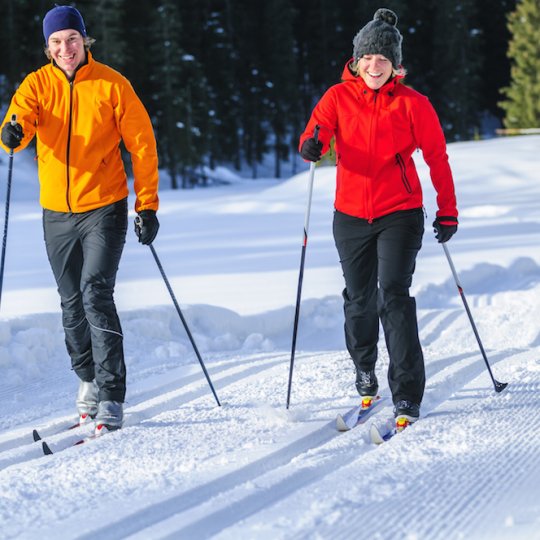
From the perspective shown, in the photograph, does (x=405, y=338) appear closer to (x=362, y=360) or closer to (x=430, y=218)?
(x=362, y=360)

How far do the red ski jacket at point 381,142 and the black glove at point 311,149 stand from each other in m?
0.04

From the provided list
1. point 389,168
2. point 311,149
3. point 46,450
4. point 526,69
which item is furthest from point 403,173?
point 526,69

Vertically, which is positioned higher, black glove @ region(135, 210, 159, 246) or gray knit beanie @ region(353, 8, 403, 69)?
gray knit beanie @ region(353, 8, 403, 69)

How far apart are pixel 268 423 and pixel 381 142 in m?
1.45

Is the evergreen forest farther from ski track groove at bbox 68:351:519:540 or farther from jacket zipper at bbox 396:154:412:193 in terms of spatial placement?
ski track groove at bbox 68:351:519:540

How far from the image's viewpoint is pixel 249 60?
43.2 meters

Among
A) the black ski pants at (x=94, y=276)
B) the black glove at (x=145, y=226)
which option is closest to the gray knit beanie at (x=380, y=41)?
the black glove at (x=145, y=226)

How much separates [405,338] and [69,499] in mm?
1738

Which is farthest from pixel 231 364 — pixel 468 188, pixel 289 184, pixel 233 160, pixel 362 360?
pixel 233 160

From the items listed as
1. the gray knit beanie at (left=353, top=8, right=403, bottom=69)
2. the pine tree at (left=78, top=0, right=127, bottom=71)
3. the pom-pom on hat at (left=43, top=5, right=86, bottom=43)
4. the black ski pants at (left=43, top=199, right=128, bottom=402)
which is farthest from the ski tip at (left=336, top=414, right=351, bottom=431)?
the pine tree at (left=78, top=0, right=127, bottom=71)

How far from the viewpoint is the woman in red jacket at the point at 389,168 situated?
13.0 ft

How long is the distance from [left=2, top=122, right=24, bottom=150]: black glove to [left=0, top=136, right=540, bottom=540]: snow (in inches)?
55.7

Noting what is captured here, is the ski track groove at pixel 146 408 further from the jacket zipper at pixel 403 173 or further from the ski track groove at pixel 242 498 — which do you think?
the jacket zipper at pixel 403 173

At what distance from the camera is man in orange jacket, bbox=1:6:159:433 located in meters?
4.09
